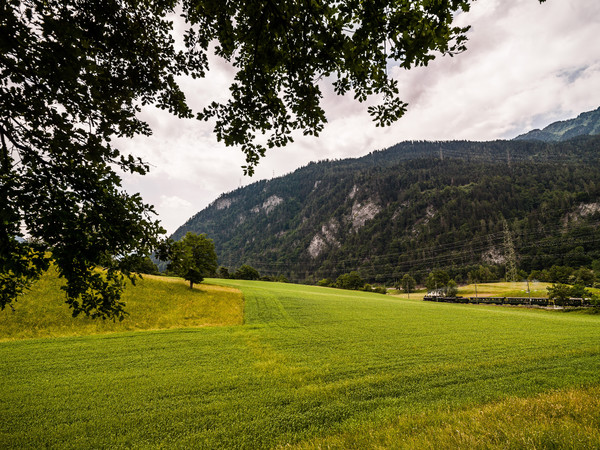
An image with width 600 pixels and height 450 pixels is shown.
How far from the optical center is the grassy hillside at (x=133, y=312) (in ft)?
55.0

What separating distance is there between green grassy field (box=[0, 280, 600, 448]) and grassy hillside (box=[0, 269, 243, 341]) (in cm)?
374

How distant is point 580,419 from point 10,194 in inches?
426

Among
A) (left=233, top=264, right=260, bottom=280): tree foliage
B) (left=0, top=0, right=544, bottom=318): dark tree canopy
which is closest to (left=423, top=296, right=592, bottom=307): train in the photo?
(left=0, top=0, right=544, bottom=318): dark tree canopy

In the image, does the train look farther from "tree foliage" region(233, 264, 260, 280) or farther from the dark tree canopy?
"tree foliage" region(233, 264, 260, 280)

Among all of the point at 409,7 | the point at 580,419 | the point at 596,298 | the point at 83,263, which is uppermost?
the point at 409,7

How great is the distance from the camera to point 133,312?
22.2m

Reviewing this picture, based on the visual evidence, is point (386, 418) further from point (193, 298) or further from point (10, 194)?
point (193, 298)

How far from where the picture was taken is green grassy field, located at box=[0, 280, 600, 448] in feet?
18.0

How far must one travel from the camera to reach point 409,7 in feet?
10.8

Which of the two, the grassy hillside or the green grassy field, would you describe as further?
the grassy hillside

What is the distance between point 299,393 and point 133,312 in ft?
67.8

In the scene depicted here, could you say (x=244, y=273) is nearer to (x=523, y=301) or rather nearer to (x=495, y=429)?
(x=523, y=301)

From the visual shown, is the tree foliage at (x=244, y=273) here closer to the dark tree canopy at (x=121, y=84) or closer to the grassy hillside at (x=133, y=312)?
the grassy hillside at (x=133, y=312)

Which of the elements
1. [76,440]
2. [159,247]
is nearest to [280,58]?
[159,247]
